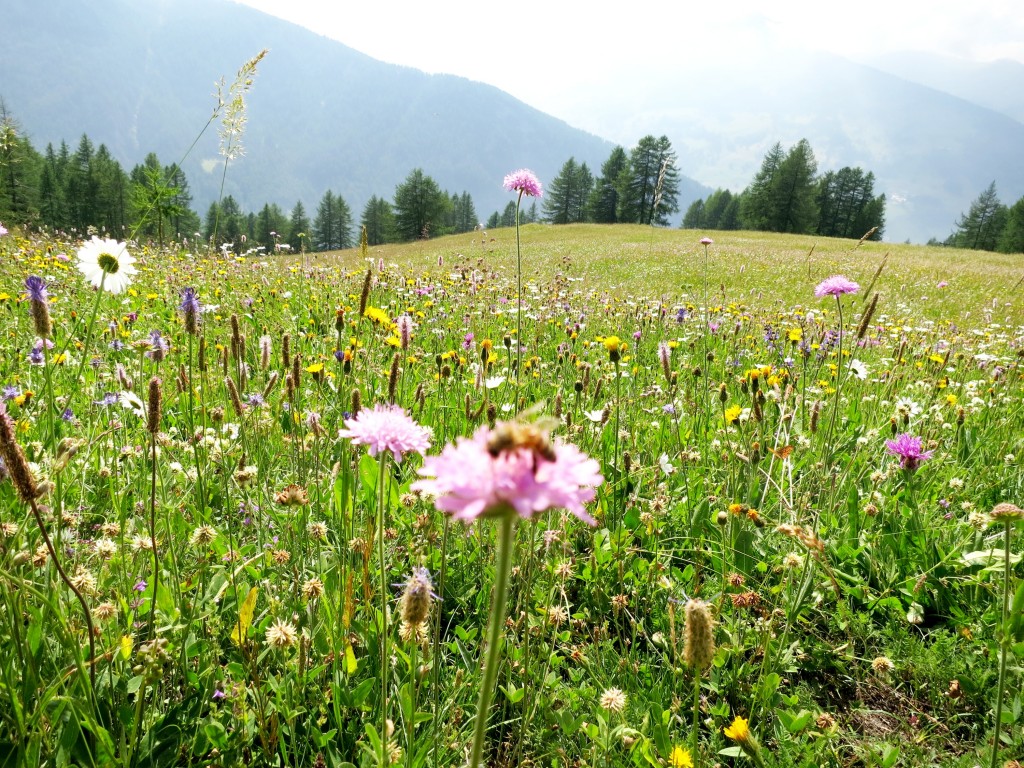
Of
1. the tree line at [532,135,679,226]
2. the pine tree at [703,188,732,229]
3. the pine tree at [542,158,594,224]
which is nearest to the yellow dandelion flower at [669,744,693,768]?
the tree line at [532,135,679,226]

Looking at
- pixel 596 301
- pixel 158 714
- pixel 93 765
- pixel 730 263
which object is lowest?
pixel 158 714

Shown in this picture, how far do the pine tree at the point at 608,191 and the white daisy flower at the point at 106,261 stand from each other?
64354mm

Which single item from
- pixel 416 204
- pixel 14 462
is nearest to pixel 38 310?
pixel 14 462

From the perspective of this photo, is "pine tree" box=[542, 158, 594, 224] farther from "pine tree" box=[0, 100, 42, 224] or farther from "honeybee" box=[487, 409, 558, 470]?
"honeybee" box=[487, 409, 558, 470]

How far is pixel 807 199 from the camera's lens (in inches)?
2135

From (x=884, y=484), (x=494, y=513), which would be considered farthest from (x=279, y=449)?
(x=884, y=484)

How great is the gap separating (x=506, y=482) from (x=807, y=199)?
208ft

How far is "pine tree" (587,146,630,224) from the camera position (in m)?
63.5

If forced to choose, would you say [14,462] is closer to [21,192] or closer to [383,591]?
[383,591]

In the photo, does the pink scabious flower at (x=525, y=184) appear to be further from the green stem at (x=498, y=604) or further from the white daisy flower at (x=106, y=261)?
the green stem at (x=498, y=604)

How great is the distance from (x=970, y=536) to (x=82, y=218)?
60772mm

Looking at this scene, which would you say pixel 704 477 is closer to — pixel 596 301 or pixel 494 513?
pixel 494 513

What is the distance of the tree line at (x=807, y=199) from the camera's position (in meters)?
53.6

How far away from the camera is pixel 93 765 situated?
1.03m
